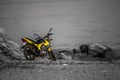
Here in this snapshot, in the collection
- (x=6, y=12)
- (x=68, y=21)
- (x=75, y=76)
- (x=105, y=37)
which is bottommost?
(x=75, y=76)

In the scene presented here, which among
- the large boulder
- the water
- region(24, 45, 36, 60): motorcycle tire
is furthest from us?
the water

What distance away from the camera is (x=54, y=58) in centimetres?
501

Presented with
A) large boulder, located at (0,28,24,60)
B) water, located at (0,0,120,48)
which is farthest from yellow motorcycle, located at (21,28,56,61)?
water, located at (0,0,120,48)

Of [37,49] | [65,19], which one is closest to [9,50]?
[37,49]

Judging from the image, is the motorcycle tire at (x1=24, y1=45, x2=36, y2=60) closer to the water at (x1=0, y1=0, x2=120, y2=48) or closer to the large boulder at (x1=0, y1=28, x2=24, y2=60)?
the large boulder at (x1=0, y1=28, x2=24, y2=60)

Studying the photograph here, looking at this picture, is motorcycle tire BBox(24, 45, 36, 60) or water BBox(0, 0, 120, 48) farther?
water BBox(0, 0, 120, 48)

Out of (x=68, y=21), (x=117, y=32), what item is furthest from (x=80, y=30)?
(x=117, y=32)

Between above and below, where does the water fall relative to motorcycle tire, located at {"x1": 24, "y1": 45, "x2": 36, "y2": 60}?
above

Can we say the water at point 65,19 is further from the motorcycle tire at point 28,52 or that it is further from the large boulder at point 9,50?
the motorcycle tire at point 28,52

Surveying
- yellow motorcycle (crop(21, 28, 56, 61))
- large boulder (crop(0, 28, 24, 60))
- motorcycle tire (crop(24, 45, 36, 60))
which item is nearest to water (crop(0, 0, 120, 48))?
large boulder (crop(0, 28, 24, 60))

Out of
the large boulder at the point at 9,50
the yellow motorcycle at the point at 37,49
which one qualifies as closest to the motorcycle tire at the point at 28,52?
the yellow motorcycle at the point at 37,49

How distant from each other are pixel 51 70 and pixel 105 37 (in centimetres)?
259

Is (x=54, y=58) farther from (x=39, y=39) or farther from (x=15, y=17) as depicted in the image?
(x=15, y=17)

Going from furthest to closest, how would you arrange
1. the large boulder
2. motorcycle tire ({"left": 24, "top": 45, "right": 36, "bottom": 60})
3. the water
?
the water
the large boulder
motorcycle tire ({"left": 24, "top": 45, "right": 36, "bottom": 60})
